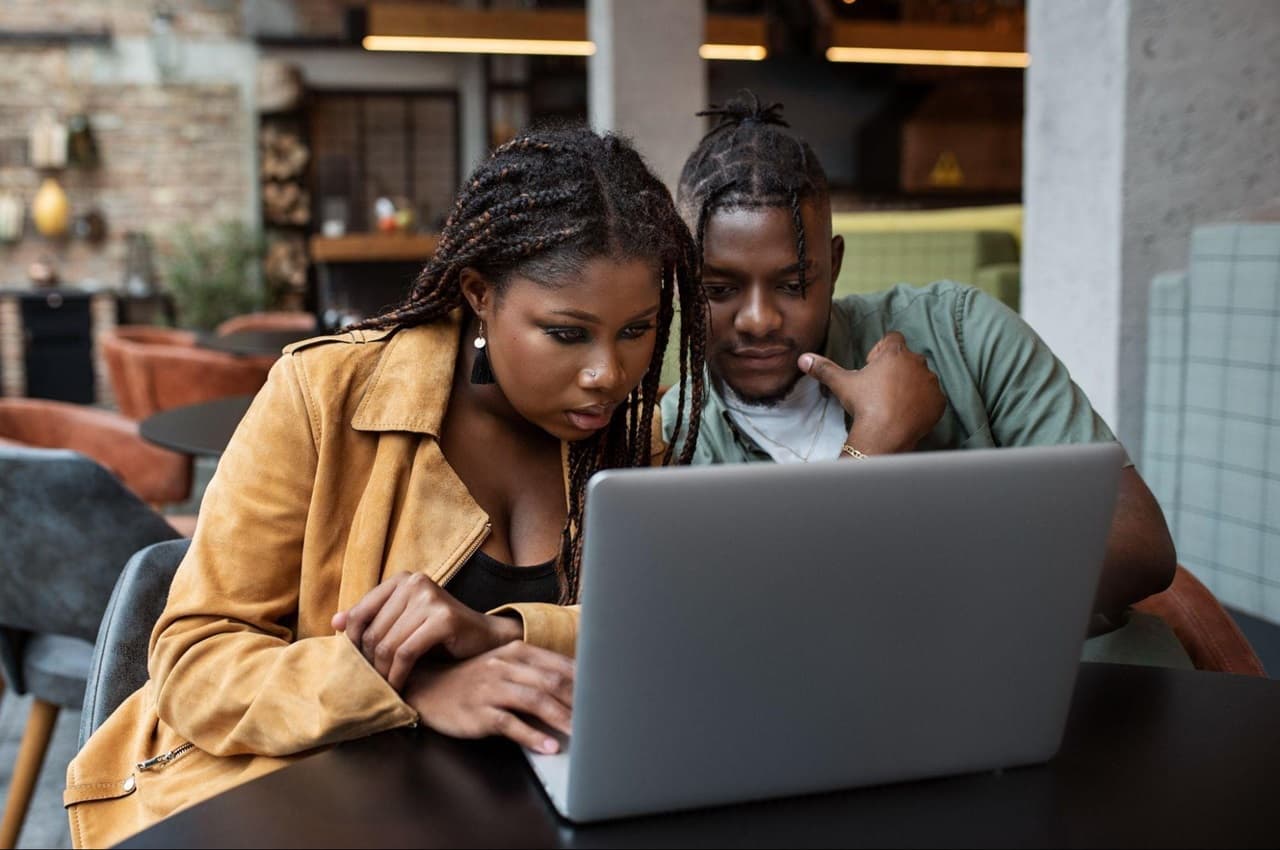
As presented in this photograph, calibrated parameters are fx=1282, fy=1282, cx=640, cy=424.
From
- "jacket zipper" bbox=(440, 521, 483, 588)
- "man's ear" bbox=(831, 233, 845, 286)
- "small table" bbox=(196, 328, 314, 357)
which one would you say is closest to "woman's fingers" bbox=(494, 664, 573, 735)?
"jacket zipper" bbox=(440, 521, 483, 588)

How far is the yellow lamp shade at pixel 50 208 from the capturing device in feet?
32.0

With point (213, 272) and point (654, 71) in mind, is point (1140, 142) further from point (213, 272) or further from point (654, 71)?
point (213, 272)

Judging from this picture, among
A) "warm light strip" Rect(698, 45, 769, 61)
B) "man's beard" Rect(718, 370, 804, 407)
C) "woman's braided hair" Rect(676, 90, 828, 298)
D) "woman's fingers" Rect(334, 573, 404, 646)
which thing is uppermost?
"warm light strip" Rect(698, 45, 769, 61)

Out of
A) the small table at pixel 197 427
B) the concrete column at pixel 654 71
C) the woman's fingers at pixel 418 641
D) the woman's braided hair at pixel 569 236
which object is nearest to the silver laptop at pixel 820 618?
the woman's fingers at pixel 418 641

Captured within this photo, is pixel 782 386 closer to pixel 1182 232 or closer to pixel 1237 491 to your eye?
pixel 1237 491

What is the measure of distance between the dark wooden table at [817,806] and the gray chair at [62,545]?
1.34 metres

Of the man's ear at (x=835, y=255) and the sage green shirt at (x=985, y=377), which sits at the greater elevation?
the man's ear at (x=835, y=255)

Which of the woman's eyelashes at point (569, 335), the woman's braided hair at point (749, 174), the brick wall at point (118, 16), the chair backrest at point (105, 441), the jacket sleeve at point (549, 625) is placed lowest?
the chair backrest at point (105, 441)

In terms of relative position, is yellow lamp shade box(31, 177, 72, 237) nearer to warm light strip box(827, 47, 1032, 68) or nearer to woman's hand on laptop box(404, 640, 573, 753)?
warm light strip box(827, 47, 1032, 68)

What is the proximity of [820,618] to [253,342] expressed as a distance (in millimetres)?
4457

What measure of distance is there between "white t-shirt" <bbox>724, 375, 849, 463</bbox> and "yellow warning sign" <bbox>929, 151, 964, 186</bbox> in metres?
9.84

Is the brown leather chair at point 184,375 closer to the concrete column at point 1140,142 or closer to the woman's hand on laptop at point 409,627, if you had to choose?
the concrete column at point 1140,142

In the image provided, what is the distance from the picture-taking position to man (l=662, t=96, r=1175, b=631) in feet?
4.87

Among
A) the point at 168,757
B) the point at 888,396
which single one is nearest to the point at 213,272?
the point at 888,396
